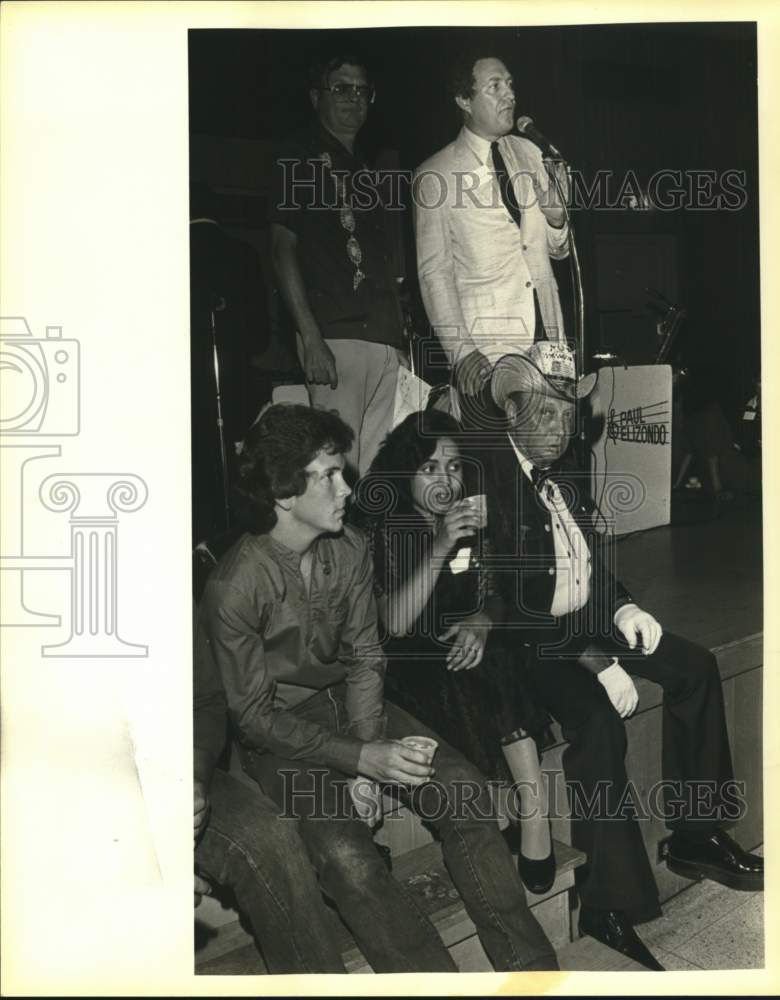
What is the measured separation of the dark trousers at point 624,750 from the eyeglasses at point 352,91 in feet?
4.43

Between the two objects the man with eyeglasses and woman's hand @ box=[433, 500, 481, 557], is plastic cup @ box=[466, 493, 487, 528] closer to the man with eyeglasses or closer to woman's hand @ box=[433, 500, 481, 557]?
woman's hand @ box=[433, 500, 481, 557]

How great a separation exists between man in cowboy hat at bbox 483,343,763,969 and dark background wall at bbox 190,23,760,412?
210mm

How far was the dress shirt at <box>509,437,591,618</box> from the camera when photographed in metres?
2.44

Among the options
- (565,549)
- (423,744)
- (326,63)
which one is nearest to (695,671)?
(565,549)

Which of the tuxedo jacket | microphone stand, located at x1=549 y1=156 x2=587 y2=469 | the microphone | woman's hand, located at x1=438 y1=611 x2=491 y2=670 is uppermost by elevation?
the microphone

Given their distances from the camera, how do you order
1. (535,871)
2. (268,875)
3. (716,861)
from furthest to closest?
1. (716,861)
2. (535,871)
3. (268,875)

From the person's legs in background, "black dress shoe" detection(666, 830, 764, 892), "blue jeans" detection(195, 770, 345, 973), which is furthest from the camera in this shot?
"black dress shoe" detection(666, 830, 764, 892)

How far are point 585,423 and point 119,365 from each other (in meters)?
1.08

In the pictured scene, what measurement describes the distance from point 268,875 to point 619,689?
90 centimetres

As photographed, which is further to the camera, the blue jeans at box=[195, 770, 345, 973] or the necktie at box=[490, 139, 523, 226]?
the necktie at box=[490, 139, 523, 226]

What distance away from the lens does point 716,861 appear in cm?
249

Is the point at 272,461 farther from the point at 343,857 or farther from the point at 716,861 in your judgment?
the point at 716,861

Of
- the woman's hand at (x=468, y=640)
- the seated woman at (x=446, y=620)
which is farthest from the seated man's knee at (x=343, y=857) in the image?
the woman's hand at (x=468, y=640)

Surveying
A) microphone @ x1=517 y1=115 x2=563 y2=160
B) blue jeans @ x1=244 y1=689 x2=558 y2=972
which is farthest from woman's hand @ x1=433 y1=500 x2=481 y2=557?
microphone @ x1=517 y1=115 x2=563 y2=160
